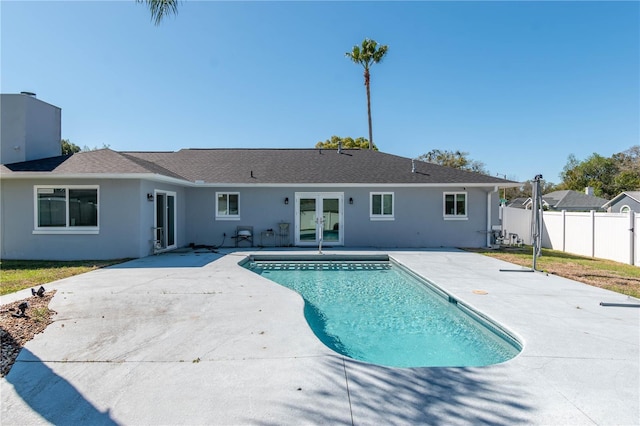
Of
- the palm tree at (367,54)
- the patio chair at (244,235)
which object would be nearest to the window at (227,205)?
the patio chair at (244,235)

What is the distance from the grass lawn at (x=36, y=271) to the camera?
7.60m

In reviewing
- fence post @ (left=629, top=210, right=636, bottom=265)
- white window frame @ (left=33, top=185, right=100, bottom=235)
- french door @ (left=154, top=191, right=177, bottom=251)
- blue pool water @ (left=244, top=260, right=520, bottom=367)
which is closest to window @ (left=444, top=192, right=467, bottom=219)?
fence post @ (left=629, top=210, right=636, bottom=265)

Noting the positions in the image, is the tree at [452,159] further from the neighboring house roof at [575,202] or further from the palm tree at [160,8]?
the palm tree at [160,8]

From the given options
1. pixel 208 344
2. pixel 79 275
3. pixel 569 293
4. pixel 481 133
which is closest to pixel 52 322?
pixel 208 344

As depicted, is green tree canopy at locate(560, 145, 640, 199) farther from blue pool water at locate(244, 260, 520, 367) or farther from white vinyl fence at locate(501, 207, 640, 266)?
blue pool water at locate(244, 260, 520, 367)

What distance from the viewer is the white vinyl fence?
11.3m

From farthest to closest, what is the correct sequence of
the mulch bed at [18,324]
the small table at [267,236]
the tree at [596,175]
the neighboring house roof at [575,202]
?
the tree at [596,175] → the neighboring house roof at [575,202] → the small table at [267,236] → the mulch bed at [18,324]

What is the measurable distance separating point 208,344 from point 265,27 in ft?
42.7

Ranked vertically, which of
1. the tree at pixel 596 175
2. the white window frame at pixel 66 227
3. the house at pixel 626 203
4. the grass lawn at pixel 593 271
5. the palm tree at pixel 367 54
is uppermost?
the palm tree at pixel 367 54

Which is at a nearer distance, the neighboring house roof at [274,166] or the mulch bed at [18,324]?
the mulch bed at [18,324]

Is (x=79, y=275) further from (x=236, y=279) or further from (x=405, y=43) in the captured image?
(x=405, y=43)

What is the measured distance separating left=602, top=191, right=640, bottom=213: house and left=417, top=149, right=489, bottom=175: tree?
1483 centimetres

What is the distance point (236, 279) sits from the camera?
26.6 ft

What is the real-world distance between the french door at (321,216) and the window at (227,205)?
8.80 ft
